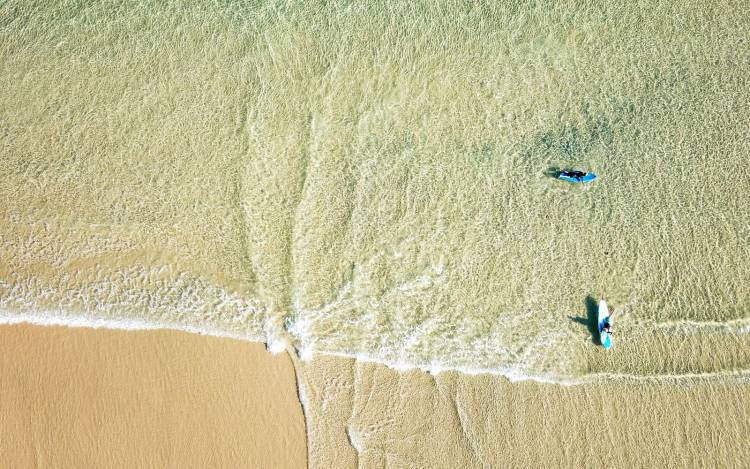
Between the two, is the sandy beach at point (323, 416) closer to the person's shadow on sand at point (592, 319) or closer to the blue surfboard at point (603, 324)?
the blue surfboard at point (603, 324)

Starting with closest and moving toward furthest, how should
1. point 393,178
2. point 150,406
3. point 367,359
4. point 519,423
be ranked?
point 519,423 < point 150,406 < point 367,359 < point 393,178

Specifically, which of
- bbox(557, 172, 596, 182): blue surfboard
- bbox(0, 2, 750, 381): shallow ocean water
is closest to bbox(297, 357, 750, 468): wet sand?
bbox(0, 2, 750, 381): shallow ocean water

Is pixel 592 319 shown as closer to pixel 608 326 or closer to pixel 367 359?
pixel 608 326

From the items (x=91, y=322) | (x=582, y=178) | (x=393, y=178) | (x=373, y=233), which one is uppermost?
(x=393, y=178)

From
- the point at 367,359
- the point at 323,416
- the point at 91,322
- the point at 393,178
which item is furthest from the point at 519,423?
the point at 91,322

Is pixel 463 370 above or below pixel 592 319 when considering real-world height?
below

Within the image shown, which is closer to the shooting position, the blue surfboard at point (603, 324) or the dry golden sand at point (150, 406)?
the dry golden sand at point (150, 406)

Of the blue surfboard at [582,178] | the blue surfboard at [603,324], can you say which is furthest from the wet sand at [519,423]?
the blue surfboard at [582,178]
